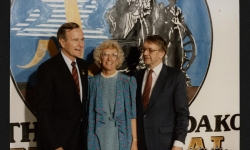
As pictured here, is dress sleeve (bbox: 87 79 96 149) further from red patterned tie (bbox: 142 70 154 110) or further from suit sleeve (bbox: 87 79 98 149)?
red patterned tie (bbox: 142 70 154 110)

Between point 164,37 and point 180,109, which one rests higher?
point 164,37

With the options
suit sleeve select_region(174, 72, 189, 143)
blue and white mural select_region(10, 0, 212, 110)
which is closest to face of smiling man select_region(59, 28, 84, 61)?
blue and white mural select_region(10, 0, 212, 110)

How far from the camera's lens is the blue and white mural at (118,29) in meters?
4.14

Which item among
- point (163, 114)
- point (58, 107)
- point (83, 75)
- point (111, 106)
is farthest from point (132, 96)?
point (58, 107)

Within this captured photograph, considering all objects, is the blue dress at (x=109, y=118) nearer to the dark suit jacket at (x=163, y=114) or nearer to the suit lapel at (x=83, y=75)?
the suit lapel at (x=83, y=75)

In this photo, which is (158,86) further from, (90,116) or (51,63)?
(51,63)

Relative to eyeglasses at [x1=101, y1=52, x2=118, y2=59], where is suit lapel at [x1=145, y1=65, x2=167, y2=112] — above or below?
below

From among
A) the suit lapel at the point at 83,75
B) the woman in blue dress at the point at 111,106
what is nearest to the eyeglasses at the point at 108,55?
the woman in blue dress at the point at 111,106

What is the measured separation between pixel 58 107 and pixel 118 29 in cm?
111

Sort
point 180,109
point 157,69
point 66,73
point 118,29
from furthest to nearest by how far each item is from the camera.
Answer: point 118,29 < point 157,69 < point 180,109 < point 66,73

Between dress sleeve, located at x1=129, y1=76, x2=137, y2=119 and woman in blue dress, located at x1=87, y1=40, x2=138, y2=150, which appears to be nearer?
woman in blue dress, located at x1=87, y1=40, x2=138, y2=150

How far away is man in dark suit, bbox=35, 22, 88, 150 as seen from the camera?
11.4 feet

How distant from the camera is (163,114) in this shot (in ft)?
12.2

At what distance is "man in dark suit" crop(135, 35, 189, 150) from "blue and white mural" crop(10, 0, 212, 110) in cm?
62
